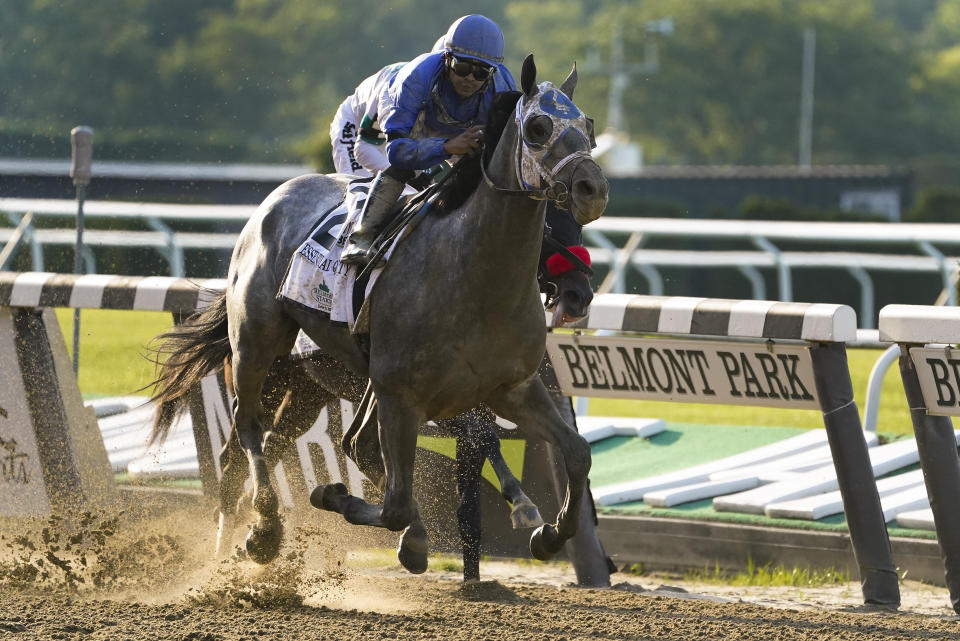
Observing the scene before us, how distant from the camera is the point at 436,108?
455cm

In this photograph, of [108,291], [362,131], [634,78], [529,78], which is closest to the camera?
[529,78]

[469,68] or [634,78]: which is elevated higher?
[469,68]

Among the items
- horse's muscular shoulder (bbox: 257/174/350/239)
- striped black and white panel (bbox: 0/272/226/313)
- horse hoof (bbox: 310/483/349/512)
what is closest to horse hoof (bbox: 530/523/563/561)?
horse hoof (bbox: 310/483/349/512)

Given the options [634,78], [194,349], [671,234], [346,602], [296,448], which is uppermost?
[194,349]

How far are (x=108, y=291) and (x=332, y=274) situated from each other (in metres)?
1.67

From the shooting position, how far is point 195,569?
211 inches

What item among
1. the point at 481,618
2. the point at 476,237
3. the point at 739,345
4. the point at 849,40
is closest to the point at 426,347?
the point at 476,237

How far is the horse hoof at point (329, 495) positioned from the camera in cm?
471

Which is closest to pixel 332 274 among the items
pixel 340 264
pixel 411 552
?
pixel 340 264

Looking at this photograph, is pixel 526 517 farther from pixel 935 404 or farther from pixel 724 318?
pixel 935 404

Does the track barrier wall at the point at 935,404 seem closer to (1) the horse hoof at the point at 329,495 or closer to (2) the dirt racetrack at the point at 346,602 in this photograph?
(2) the dirt racetrack at the point at 346,602

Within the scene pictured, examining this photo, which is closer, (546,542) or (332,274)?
(546,542)

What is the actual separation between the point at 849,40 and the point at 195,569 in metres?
64.7

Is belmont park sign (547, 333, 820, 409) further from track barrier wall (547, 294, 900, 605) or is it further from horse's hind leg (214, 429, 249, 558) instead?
horse's hind leg (214, 429, 249, 558)
